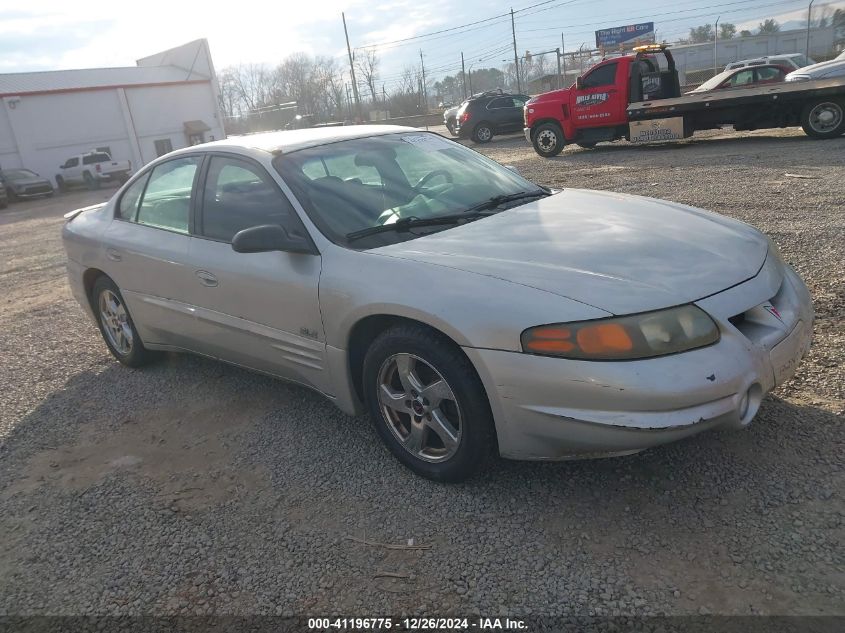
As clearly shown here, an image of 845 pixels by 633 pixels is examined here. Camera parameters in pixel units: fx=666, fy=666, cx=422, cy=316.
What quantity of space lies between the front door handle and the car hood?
43.2 inches

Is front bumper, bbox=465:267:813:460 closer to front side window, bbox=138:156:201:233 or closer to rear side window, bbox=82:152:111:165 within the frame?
front side window, bbox=138:156:201:233

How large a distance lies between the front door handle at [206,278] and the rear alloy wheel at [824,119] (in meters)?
12.6

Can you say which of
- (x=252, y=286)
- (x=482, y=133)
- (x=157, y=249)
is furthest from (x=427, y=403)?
(x=482, y=133)

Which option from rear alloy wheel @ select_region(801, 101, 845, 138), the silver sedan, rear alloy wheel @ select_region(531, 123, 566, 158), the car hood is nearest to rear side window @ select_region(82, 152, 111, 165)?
rear alloy wheel @ select_region(531, 123, 566, 158)

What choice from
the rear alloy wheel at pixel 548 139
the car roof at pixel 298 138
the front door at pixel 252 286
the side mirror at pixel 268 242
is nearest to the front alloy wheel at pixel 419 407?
the front door at pixel 252 286

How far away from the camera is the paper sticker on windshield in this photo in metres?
4.00

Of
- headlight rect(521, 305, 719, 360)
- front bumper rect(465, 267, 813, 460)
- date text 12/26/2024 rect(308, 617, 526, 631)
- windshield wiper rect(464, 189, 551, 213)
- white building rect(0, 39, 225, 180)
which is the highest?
white building rect(0, 39, 225, 180)

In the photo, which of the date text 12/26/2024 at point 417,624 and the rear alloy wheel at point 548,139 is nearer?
the date text 12/26/2024 at point 417,624

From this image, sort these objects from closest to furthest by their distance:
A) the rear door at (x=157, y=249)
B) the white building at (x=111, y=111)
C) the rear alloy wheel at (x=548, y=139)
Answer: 1. the rear door at (x=157, y=249)
2. the rear alloy wheel at (x=548, y=139)
3. the white building at (x=111, y=111)

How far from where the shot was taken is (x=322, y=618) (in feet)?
7.34

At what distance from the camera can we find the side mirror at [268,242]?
3051 millimetres

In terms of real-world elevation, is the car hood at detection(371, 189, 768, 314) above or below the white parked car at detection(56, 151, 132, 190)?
above

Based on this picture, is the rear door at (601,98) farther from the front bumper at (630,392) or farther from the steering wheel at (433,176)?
the front bumper at (630,392)

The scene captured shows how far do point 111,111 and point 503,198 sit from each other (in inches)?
1532
